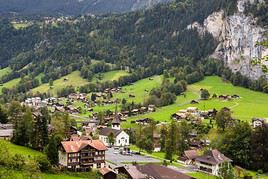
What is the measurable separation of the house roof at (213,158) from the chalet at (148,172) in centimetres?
1289

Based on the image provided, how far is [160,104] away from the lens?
149375 mm

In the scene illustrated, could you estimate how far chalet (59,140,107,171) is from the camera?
241ft

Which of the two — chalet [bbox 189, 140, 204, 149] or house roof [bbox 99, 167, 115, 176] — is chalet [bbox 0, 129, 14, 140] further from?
chalet [bbox 189, 140, 204, 149]

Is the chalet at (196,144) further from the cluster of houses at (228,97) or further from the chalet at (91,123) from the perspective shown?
the cluster of houses at (228,97)

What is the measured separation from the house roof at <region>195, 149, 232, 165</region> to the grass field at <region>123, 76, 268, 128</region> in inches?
1498

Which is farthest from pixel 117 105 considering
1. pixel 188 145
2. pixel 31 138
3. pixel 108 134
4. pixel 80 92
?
pixel 31 138

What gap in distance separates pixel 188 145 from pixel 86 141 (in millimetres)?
28739

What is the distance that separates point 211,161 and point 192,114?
4704 cm

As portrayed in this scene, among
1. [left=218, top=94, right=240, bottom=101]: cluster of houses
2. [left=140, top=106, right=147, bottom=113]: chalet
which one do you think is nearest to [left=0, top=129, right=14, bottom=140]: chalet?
[left=140, top=106, right=147, bottom=113]: chalet

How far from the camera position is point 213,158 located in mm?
83250

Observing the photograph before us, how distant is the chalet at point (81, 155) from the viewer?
241 ft

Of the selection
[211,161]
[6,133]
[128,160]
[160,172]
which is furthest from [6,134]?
[211,161]

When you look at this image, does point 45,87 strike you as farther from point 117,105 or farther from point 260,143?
point 260,143

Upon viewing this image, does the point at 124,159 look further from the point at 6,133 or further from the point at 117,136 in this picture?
the point at 6,133
